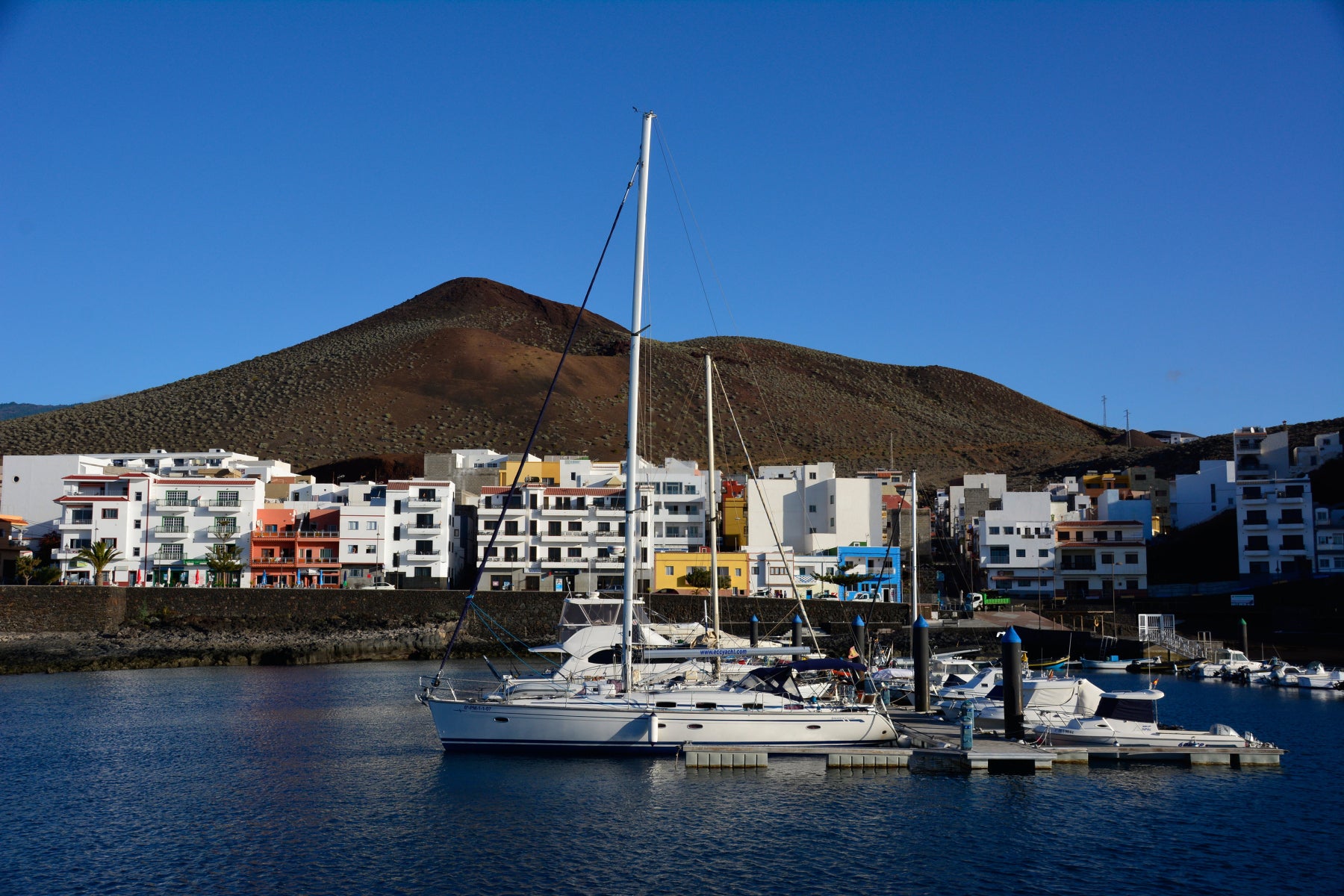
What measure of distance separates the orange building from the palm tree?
31.4 ft

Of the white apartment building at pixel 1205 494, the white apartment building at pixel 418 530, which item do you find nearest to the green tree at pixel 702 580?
the white apartment building at pixel 418 530

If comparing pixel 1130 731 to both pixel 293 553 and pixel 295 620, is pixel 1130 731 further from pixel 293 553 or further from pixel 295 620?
pixel 293 553

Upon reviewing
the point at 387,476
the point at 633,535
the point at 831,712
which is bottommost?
the point at 831,712

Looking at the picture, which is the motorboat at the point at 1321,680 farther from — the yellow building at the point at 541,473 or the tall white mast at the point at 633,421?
the yellow building at the point at 541,473

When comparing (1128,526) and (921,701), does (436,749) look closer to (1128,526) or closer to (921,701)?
(921,701)

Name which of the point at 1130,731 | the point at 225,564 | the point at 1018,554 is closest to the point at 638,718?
the point at 1130,731

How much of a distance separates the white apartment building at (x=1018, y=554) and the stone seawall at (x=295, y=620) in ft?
53.3

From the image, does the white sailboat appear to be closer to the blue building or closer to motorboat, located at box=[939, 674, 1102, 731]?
motorboat, located at box=[939, 674, 1102, 731]

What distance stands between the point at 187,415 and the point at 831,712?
153 meters

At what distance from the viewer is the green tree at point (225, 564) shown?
83.0 metres

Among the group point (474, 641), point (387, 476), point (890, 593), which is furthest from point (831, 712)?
point (387, 476)

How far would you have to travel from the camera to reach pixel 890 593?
8506cm

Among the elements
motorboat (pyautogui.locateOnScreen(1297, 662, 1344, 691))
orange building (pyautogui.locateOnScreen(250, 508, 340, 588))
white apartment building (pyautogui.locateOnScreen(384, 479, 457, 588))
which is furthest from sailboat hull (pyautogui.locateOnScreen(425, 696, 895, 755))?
orange building (pyautogui.locateOnScreen(250, 508, 340, 588))

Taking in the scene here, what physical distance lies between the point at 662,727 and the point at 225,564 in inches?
2241
